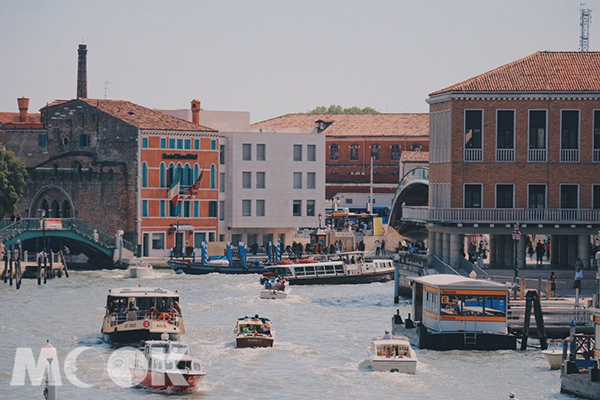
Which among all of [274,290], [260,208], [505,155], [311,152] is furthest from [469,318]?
[311,152]

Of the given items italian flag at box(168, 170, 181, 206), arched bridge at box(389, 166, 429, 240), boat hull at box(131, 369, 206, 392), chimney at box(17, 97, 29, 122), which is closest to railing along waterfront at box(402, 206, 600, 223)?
arched bridge at box(389, 166, 429, 240)

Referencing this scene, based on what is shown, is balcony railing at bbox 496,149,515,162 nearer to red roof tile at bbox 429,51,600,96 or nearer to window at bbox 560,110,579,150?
window at bbox 560,110,579,150

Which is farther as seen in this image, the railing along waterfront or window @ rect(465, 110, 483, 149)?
window @ rect(465, 110, 483, 149)

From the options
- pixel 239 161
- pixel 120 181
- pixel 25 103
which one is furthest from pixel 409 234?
pixel 25 103

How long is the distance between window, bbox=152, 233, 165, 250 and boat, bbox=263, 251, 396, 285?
15596mm

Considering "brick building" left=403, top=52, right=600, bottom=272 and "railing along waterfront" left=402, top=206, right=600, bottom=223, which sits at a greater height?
"brick building" left=403, top=52, right=600, bottom=272

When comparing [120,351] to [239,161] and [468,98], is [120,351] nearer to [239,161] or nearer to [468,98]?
[468,98]

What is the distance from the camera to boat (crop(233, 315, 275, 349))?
5481cm

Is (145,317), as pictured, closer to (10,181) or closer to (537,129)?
(537,129)

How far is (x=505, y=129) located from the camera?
71.3 meters

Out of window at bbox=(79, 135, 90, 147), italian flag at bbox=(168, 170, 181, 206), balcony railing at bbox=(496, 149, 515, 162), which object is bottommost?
italian flag at bbox=(168, 170, 181, 206)

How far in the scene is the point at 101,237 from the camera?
102 m

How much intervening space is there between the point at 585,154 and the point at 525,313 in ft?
61.6

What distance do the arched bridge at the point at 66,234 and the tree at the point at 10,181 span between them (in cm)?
149
